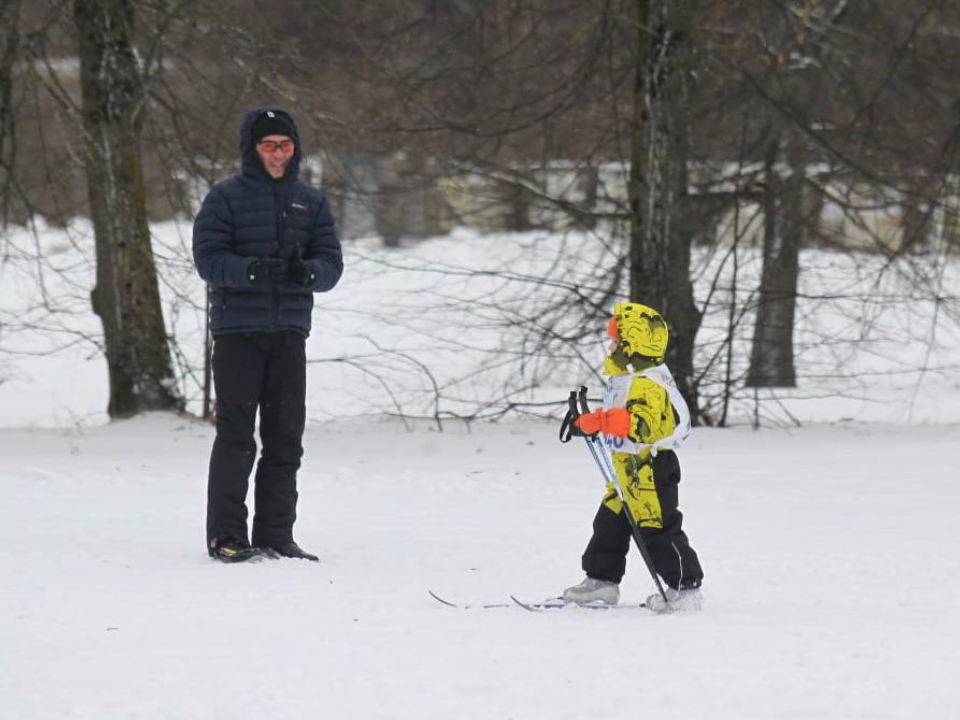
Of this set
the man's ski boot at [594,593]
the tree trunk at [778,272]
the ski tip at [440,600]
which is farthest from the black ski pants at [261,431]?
the tree trunk at [778,272]

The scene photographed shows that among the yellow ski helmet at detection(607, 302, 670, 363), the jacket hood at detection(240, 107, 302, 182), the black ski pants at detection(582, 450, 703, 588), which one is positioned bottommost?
the black ski pants at detection(582, 450, 703, 588)

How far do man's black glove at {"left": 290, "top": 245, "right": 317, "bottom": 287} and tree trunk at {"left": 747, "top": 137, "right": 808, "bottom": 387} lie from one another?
7.18 m

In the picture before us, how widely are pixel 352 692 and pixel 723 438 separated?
28.1ft

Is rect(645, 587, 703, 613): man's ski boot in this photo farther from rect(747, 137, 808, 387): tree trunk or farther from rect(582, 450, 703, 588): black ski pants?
rect(747, 137, 808, 387): tree trunk

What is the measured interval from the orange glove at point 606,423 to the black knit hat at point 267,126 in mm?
2011

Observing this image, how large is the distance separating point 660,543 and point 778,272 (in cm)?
868

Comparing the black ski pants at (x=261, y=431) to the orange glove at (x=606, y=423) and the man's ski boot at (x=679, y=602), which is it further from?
the man's ski boot at (x=679, y=602)

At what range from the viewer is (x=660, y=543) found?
19.0 feet

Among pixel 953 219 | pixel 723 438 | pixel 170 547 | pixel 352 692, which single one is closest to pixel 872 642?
pixel 352 692

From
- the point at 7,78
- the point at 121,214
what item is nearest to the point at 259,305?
the point at 7,78

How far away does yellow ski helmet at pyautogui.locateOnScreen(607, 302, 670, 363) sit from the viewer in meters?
5.79

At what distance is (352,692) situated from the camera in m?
4.27

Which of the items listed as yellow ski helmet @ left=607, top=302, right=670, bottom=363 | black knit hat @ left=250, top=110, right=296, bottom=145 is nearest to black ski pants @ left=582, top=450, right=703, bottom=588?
yellow ski helmet @ left=607, top=302, right=670, bottom=363

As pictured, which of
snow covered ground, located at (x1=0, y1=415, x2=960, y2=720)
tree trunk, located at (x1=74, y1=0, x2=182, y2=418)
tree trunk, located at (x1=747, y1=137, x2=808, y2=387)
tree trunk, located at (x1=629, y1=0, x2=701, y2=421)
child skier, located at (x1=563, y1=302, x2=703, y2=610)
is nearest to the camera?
snow covered ground, located at (x1=0, y1=415, x2=960, y2=720)
